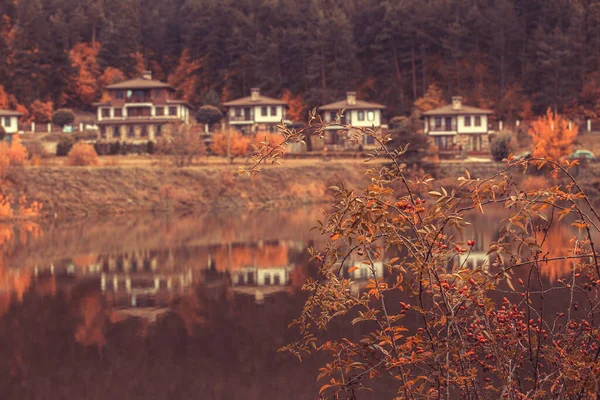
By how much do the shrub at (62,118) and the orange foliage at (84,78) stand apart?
14979 mm

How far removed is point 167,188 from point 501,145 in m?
32.1

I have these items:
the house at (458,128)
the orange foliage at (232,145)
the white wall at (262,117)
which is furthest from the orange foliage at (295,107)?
the orange foliage at (232,145)

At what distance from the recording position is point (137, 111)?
88188 millimetres

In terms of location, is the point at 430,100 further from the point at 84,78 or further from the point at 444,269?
the point at 444,269

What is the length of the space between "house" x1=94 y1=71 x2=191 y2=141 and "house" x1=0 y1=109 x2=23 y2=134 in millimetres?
9394

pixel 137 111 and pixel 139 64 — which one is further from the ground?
pixel 139 64

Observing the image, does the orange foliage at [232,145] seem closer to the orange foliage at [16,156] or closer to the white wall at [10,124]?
the orange foliage at [16,156]

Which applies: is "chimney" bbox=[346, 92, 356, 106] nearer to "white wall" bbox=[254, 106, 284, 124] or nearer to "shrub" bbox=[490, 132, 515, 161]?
"white wall" bbox=[254, 106, 284, 124]

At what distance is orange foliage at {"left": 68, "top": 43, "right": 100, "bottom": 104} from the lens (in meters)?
106

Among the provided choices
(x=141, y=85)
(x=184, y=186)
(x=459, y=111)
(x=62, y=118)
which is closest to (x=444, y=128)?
(x=459, y=111)

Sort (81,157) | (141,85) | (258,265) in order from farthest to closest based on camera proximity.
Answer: (141,85) → (81,157) → (258,265)

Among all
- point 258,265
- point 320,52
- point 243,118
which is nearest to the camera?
point 258,265

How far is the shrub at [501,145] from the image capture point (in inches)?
2849

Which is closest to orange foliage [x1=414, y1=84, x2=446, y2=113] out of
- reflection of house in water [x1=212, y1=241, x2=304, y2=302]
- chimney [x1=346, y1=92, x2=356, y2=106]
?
chimney [x1=346, y1=92, x2=356, y2=106]
